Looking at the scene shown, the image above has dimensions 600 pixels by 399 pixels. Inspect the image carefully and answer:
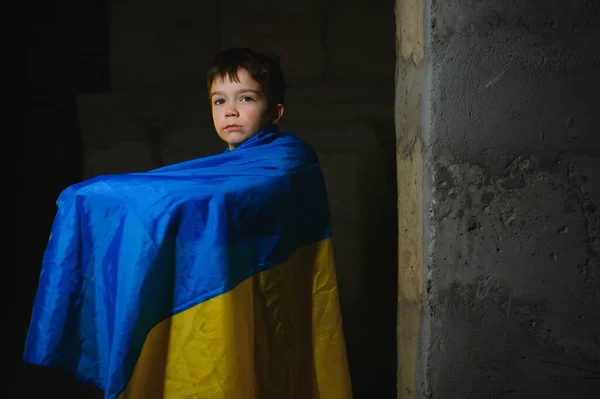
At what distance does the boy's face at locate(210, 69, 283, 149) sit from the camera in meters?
1.06

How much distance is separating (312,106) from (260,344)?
986mm

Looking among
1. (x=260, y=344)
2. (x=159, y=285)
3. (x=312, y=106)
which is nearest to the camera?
(x=159, y=285)

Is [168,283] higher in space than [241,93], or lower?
lower

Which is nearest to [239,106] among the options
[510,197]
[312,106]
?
[510,197]

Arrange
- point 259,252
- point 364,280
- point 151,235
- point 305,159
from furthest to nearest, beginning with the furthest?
1. point 364,280
2. point 305,159
3. point 259,252
4. point 151,235

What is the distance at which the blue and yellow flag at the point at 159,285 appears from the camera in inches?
31.7

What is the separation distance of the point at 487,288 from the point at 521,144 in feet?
0.75

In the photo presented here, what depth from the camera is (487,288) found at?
34.2 inches

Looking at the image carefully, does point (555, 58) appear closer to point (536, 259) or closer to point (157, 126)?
point (536, 259)

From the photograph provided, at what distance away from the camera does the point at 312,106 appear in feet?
5.75

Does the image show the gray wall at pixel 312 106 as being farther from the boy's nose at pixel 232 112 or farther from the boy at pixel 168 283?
the boy at pixel 168 283

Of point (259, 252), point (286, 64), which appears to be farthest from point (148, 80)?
point (259, 252)

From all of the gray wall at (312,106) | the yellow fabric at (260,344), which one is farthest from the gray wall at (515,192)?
the gray wall at (312,106)

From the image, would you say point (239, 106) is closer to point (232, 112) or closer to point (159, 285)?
point (232, 112)
